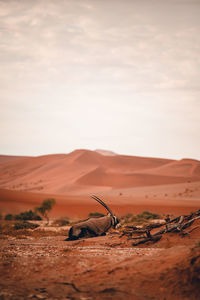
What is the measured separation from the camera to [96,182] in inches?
2082

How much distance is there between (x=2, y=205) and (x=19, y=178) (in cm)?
4079

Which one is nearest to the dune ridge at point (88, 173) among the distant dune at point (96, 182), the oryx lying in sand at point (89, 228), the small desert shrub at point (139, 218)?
the distant dune at point (96, 182)

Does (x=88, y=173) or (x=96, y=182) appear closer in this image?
(x=96, y=182)

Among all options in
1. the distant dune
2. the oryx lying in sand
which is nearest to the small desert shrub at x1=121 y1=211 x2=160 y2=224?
the distant dune

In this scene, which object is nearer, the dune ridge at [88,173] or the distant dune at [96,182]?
the distant dune at [96,182]

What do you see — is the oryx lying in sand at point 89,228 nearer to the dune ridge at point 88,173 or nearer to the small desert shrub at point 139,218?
the small desert shrub at point 139,218

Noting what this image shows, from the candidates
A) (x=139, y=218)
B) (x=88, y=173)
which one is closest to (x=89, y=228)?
(x=139, y=218)

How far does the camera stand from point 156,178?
53.8 metres

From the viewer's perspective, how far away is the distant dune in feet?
87.1

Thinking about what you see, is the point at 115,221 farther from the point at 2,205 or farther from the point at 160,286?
the point at 2,205

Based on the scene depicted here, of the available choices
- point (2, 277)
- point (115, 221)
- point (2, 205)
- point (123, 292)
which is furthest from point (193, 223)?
point (2, 205)

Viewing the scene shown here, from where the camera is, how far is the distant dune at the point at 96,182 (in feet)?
87.1

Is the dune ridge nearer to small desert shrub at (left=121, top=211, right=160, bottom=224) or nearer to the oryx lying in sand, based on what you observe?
small desert shrub at (left=121, top=211, right=160, bottom=224)

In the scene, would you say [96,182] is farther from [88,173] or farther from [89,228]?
[89,228]
